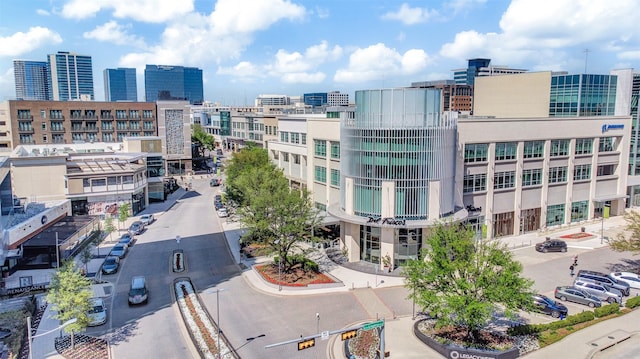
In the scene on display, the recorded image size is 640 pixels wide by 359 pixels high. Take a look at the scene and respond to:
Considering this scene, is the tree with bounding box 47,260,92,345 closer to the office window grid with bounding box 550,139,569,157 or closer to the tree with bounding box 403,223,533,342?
the tree with bounding box 403,223,533,342

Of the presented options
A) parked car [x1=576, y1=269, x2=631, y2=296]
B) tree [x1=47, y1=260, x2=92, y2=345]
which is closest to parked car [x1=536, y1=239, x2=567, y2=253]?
parked car [x1=576, y1=269, x2=631, y2=296]

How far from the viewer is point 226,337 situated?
105ft

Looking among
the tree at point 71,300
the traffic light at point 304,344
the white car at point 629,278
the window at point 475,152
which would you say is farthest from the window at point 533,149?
the tree at point 71,300

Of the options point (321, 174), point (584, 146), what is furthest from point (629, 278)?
point (321, 174)

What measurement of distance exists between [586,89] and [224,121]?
117132mm

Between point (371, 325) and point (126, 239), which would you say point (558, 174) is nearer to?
point (371, 325)

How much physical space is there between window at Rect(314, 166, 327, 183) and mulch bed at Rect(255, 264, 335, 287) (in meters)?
16.7

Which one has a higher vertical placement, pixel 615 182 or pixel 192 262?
pixel 615 182

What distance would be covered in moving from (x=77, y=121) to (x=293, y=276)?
8436 cm

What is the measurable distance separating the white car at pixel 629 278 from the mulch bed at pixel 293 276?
86.0 ft

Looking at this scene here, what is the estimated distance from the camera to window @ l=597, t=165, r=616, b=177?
2625 inches

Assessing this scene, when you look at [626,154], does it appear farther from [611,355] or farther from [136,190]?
[136,190]

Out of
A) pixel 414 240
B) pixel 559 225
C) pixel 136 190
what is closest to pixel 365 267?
pixel 414 240

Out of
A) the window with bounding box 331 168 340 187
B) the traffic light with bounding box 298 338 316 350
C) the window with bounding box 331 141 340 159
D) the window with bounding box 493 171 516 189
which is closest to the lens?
the traffic light with bounding box 298 338 316 350
